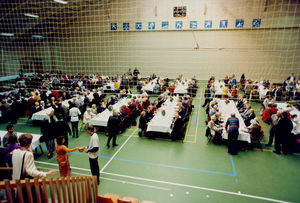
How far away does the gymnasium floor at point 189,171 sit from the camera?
546 cm

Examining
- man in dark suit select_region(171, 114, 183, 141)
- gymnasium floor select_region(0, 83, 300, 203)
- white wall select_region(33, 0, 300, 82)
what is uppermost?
white wall select_region(33, 0, 300, 82)

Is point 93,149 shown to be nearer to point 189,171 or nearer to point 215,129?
point 189,171

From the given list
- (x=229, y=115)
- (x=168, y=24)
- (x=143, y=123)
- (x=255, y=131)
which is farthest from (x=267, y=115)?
(x=168, y=24)

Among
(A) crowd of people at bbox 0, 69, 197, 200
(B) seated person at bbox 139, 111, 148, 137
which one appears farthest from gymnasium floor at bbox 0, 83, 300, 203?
(A) crowd of people at bbox 0, 69, 197, 200

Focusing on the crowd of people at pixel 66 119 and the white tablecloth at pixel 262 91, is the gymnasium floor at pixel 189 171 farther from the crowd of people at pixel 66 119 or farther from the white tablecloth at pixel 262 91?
the white tablecloth at pixel 262 91

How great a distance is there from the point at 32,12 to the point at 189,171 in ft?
66.7

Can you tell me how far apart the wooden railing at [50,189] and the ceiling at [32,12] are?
1449 cm

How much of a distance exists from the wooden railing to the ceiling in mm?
14491

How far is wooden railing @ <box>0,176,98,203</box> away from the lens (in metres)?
2.33

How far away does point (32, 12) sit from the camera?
17875mm

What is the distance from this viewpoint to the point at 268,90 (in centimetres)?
1263

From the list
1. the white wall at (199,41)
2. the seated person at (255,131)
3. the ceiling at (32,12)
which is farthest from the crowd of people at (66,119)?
the ceiling at (32,12)

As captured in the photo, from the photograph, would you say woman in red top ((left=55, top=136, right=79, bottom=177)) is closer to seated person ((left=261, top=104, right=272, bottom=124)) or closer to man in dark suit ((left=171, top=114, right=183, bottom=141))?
man in dark suit ((left=171, top=114, right=183, bottom=141))

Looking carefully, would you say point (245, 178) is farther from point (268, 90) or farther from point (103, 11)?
point (103, 11)
